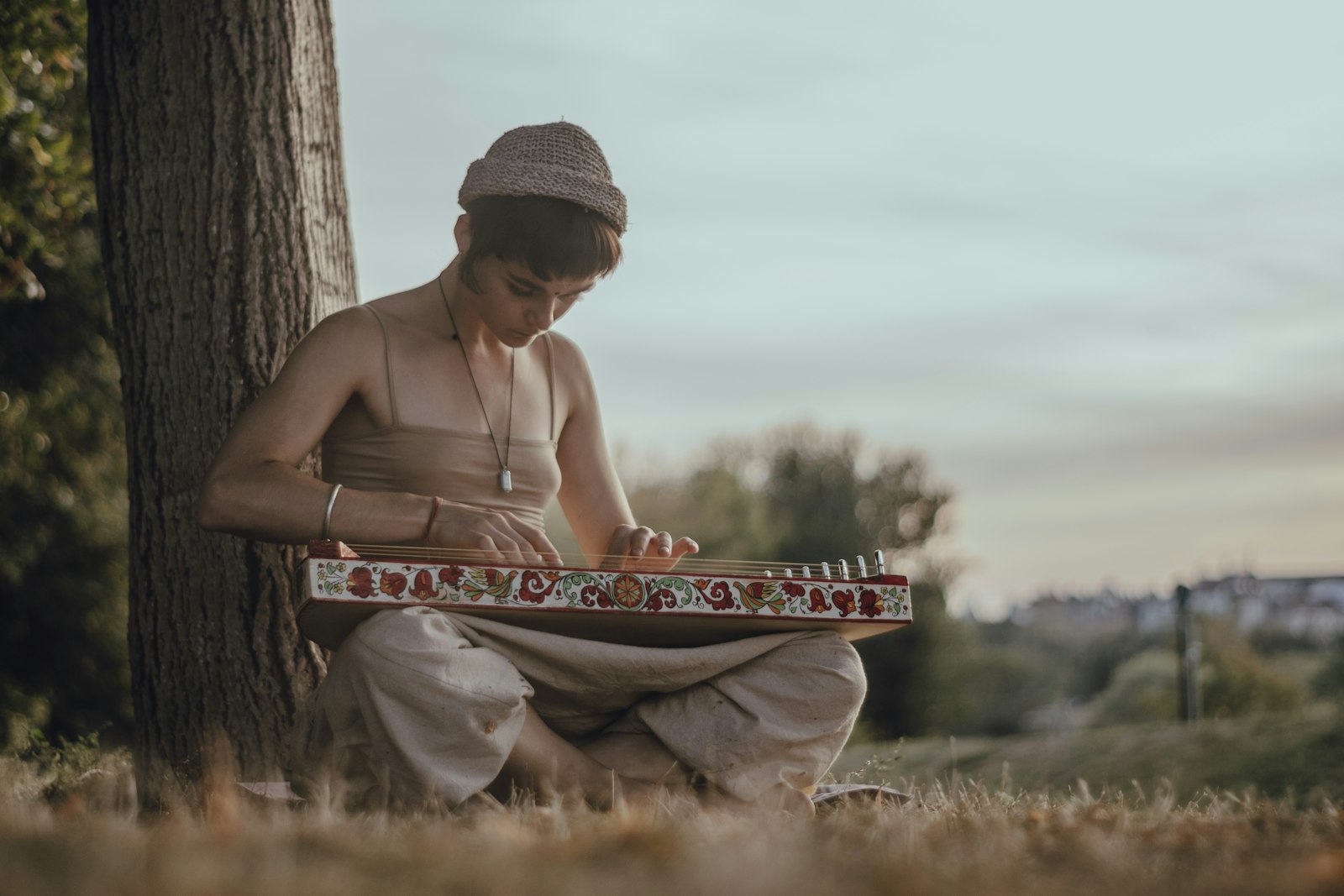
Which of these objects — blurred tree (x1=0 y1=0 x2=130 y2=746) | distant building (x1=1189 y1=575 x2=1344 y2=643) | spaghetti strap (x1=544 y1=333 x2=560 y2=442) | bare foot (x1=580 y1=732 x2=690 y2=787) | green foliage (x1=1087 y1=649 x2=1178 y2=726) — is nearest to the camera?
bare foot (x1=580 y1=732 x2=690 y2=787)

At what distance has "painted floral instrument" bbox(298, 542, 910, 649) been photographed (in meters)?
3.11

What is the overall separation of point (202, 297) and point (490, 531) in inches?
72.6

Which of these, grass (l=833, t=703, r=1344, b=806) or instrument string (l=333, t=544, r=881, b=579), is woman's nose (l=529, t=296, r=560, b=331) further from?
grass (l=833, t=703, r=1344, b=806)

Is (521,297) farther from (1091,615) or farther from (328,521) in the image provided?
(1091,615)

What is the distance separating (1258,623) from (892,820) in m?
35.6

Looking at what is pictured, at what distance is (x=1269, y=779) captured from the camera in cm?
851

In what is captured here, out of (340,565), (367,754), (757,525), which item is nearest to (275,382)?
(340,565)

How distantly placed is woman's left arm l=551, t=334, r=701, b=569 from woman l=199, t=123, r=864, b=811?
0.18m

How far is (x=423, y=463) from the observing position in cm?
376

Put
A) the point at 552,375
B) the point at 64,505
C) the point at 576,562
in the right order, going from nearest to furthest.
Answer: the point at 576,562
the point at 552,375
the point at 64,505

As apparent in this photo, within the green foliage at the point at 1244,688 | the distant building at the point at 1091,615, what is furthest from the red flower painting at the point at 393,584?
the distant building at the point at 1091,615

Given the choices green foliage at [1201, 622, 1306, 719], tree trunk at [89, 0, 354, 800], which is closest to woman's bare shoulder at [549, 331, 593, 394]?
tree trunk at [89, 0, 354, 800]

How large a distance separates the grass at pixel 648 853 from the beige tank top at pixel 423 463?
3.55 feet

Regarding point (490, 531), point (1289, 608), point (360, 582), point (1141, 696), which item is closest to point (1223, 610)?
point (1289, 608)
